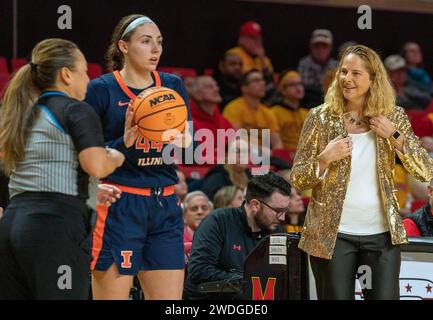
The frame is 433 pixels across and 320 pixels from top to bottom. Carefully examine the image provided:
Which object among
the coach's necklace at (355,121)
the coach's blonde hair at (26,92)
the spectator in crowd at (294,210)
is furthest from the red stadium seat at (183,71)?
the coach's blonde hair at (26,92)

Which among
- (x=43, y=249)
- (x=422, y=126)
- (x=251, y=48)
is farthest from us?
(x=251, y=48)

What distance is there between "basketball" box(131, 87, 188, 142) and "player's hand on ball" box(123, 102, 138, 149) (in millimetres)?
19

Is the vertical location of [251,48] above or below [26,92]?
above

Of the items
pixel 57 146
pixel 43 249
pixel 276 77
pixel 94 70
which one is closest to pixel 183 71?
pixel 94 70

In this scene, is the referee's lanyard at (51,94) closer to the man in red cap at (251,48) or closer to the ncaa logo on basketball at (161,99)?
the ncaa logo on basketball at (161,99)

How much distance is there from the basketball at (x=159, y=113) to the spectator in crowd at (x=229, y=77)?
19.6 feet

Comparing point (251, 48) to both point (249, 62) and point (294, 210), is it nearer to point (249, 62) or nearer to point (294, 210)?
point (249, 62)

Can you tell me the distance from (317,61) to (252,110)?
153 cm

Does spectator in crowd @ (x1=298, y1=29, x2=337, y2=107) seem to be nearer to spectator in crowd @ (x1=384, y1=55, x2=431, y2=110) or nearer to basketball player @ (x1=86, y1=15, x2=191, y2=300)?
spectator in crowd @ (x1=384, y1=55, x2=431, y2=110)

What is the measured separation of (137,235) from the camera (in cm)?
403

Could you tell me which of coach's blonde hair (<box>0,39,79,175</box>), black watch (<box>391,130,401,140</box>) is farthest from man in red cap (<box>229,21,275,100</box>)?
coach's blonde hair (<box>0,39,79,175</box>)

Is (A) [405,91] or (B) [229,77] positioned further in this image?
(A) [405,91]

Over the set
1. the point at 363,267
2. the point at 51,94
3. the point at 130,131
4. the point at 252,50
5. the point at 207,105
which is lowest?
the point at 363,267

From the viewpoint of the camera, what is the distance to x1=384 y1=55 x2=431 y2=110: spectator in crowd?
35.8 feet
